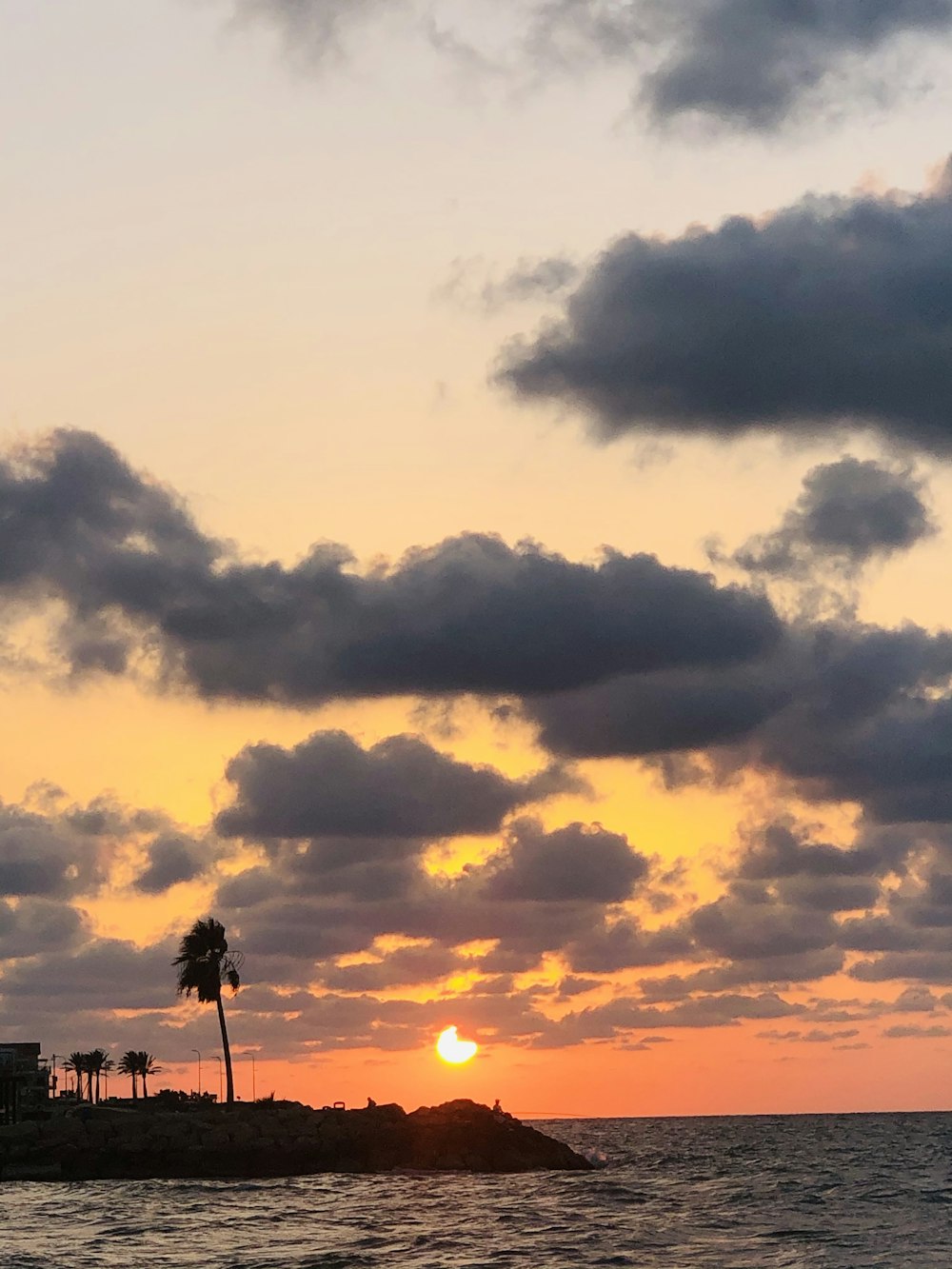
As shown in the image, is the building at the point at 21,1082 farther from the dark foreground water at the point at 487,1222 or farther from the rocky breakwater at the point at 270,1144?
the dark foreground water at the point at 487,1222

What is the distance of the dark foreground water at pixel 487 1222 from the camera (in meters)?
62.8

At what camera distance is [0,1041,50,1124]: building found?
12631 cm

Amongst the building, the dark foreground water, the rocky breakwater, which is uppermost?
the building

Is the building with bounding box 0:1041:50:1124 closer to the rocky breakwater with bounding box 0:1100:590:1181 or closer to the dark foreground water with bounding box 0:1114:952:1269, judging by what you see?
the rocky breakwater with bounding box 0:1100:590:1181

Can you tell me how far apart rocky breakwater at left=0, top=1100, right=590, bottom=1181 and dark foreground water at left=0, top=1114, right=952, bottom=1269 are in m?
3.68

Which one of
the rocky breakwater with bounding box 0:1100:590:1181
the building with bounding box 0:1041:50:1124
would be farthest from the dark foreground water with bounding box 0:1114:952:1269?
the building with bounding box 0:1041:50:1124

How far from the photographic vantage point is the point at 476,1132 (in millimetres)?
115312

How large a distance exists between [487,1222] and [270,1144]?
114ft

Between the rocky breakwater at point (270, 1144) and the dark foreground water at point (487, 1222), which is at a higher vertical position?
the rocky breakwater at point (270, 1144)

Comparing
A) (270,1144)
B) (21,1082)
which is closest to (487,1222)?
(270,1144)

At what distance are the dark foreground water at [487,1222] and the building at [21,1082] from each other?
28.5m

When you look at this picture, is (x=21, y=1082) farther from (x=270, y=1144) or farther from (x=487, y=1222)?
(x=487, y=1222)

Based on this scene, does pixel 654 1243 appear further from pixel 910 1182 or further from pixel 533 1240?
pixel 910 1182

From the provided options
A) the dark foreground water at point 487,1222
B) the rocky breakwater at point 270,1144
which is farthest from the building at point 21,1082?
the dark foreground water at point 487,1222
